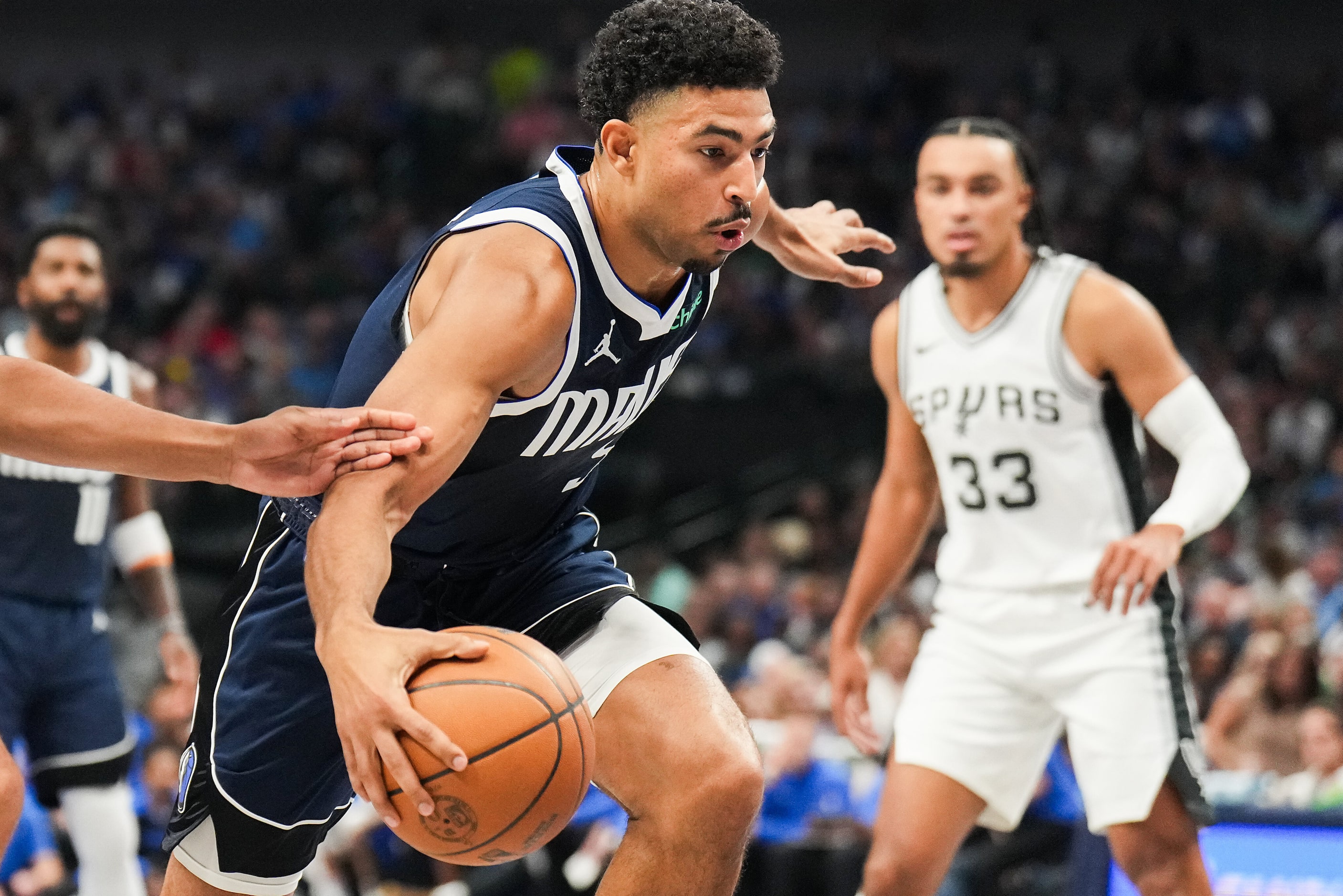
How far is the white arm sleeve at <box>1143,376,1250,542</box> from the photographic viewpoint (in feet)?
13.8

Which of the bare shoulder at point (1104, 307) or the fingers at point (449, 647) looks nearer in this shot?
the fingers at point (449, 647)

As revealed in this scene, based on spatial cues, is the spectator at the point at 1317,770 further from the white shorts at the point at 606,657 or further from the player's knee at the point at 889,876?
the white shorts at the point at 606,657

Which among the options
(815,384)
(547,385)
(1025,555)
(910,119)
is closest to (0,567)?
(547,385)

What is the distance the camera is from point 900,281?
44.9 feet

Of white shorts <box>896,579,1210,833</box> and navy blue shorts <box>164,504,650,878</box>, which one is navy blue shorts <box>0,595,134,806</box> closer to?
navy blue shorts <box>164,504,650,878</box>

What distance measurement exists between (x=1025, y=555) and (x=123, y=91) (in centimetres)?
1482

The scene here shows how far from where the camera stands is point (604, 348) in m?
3.10

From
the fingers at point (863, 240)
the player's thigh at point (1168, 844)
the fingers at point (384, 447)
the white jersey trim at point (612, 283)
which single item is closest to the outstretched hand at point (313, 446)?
the fingers at point (384, 447)

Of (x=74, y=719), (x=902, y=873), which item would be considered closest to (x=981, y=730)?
(x=902, y=873)

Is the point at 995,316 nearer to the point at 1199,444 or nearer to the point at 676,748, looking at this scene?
the point at 1199,444

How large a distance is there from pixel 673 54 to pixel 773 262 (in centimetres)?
1165

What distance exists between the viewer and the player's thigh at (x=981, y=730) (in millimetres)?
4301

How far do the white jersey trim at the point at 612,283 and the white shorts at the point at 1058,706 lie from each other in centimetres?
170

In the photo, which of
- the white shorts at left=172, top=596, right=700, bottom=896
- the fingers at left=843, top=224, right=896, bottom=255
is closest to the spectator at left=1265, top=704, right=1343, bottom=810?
the fingers at left=843, top=224, right=896, bottom=255
